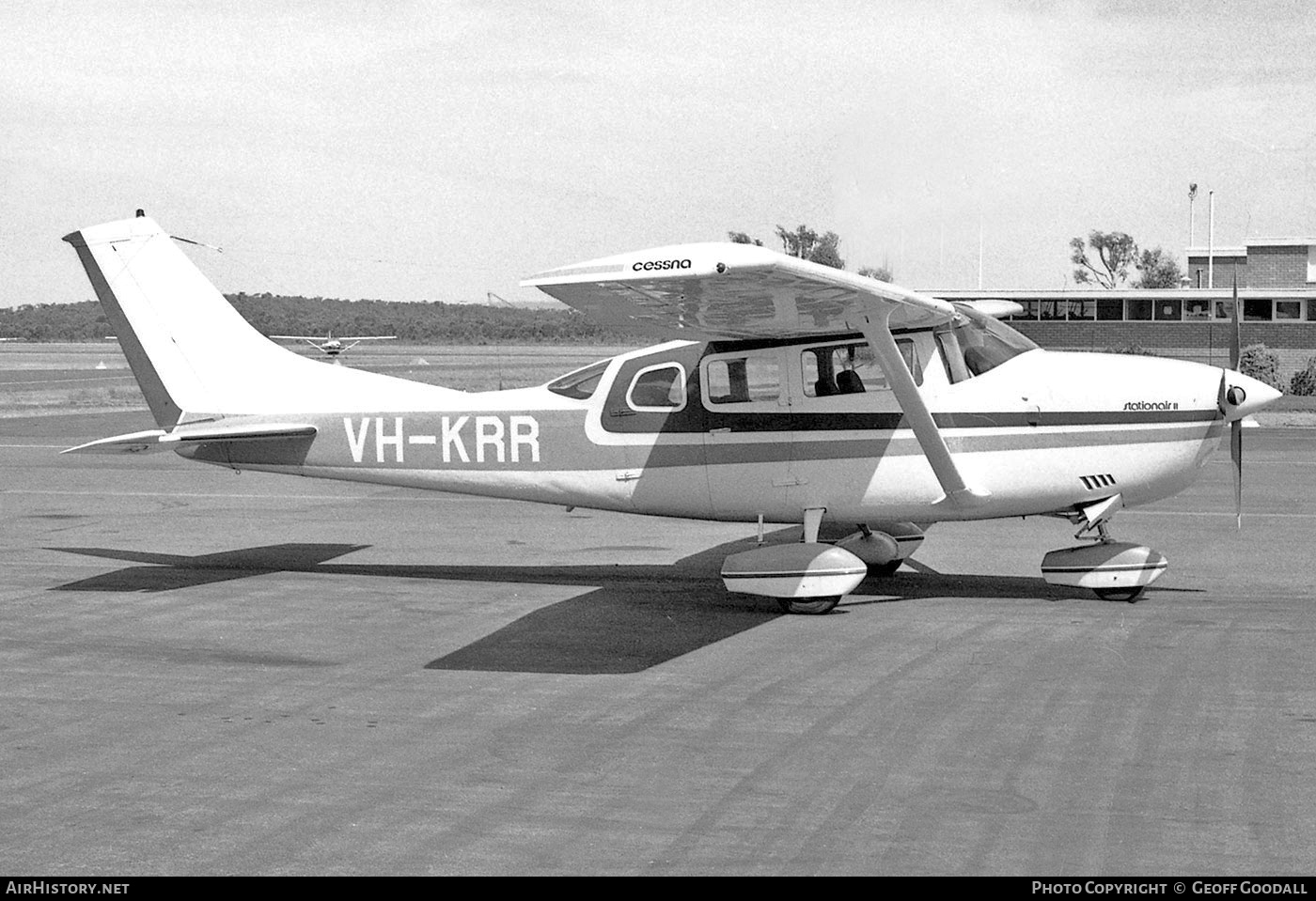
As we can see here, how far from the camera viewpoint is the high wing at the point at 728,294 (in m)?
8.19

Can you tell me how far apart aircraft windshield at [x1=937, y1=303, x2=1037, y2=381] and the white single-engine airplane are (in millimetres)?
17

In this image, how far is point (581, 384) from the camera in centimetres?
1191

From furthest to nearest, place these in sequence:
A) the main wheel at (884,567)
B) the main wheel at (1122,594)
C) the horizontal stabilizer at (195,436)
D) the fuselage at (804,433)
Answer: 1. the main wheel at (884,567)
2. the horizontal stabilizer at (195,436)
3. the main wheel at (1122,594)
4. the fuselage at (804,433)

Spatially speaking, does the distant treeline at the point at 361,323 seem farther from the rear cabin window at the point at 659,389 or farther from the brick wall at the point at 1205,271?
the rear cabin window at the point at 659,389

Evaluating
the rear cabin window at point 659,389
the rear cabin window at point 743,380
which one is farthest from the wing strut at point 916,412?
the rear cabin window at point 659,389

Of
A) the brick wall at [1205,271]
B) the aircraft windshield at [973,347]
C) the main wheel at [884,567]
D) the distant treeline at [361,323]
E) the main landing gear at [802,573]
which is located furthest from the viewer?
the distant treeline at [361,323]

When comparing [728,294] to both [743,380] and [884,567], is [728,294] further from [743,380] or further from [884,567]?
[884,567]

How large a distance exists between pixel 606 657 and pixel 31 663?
3.87m

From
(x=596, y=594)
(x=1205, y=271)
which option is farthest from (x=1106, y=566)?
(x=1205, y=271)

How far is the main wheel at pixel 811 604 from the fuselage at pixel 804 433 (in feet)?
2.86

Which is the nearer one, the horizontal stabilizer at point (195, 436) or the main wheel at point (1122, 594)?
the main wheel at point (1122, 594)

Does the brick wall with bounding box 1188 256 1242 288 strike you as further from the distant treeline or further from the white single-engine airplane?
the white single-engine airplane
